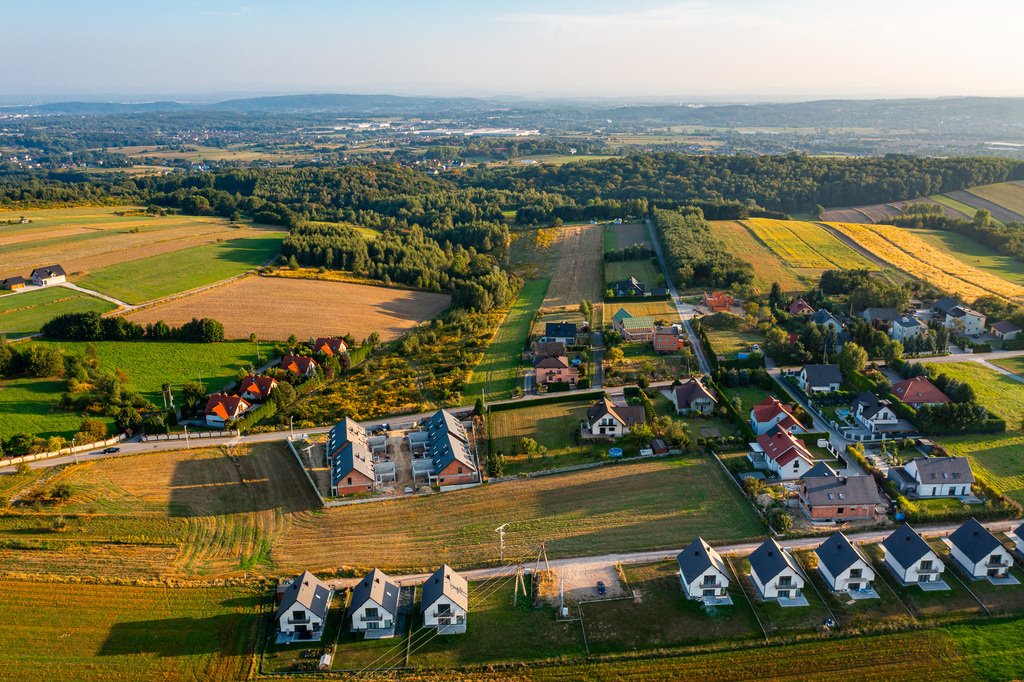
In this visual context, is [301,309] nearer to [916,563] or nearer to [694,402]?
[694,402]

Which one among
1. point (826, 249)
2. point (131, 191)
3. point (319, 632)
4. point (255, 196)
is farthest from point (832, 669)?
point (131, 191)

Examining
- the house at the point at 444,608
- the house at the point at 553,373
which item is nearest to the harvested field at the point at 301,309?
the house at the point at 553,373

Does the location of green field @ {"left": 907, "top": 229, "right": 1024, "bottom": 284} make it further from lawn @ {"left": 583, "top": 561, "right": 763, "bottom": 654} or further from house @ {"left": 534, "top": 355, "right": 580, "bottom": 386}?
lawn @ {"left": 583, "top": 561, "right": 763, "bottom": 654}

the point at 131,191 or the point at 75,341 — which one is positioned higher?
the point at 131,191

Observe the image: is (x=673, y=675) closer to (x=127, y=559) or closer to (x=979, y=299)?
(x=127, y=559)

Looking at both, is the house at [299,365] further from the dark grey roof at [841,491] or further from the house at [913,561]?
the house at [913,561]

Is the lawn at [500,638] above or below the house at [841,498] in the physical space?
below
